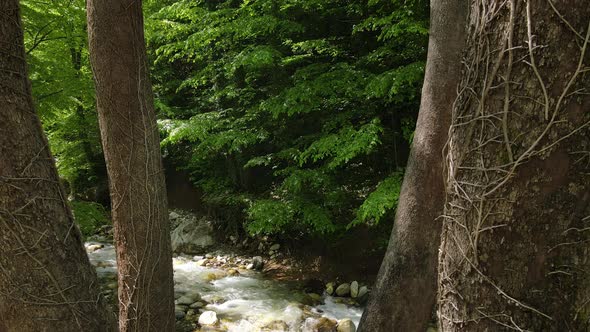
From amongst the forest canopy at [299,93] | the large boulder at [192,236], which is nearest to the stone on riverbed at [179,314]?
the forest canopy at [299,93]

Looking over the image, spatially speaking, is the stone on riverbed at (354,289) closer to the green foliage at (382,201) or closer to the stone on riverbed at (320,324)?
the stone on riverbed at (320,324)

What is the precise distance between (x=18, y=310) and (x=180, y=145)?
7196 millimetres

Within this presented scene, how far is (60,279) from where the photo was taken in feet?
7.57

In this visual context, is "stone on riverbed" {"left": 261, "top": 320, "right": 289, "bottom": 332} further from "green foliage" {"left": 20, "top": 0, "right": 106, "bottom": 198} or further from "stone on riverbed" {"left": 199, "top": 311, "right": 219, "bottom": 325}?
"green foliage" {"left": 20, "top": 0, "right": 106, "bottom": 198}

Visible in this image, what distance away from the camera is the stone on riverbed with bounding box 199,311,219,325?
4.75 metres

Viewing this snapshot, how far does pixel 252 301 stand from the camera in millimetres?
5344

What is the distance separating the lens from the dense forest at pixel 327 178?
124 cm

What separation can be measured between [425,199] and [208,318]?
3255mm

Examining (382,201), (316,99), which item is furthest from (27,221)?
(316,99)

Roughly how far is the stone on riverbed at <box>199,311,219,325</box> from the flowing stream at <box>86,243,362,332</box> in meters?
0.08

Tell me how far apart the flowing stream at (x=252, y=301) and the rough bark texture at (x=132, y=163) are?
1926 millimetres

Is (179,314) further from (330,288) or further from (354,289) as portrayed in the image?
(354,289)

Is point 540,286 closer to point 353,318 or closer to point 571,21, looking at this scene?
point 571,21

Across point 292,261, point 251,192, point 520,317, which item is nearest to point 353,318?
point 292,261
